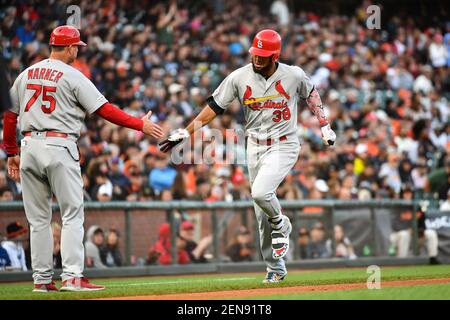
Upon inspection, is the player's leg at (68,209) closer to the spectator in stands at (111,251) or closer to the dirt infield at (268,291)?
the dirt infield at (268,291)

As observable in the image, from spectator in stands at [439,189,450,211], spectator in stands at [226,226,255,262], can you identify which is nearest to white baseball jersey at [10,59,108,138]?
spectator in stands at [226,226,255,262]

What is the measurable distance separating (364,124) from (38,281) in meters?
13.4

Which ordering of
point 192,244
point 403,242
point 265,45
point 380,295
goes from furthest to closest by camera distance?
point 403,242, point 192,244, point 265,45, point 380,295

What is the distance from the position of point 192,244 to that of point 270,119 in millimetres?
5474

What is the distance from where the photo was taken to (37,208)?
8.25m

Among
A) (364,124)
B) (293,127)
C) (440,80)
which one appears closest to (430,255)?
(364,124)

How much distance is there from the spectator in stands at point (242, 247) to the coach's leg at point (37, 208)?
6714mm

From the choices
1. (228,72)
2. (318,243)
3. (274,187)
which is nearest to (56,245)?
(274,187)

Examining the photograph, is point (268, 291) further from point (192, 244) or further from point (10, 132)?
point (192, 244)

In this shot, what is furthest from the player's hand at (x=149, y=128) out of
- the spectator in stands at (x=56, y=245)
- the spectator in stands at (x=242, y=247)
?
the spectator in stands at (x=242, y=247)

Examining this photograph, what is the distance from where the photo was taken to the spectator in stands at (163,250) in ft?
45.9

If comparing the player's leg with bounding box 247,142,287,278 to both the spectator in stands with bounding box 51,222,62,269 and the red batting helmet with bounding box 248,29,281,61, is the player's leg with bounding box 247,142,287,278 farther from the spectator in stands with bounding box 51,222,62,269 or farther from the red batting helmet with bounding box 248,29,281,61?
the spectator in stands with bounding box 51,222,62,269

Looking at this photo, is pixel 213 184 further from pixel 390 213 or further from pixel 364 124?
pixel 364 124

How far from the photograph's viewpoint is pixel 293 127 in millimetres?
9398
